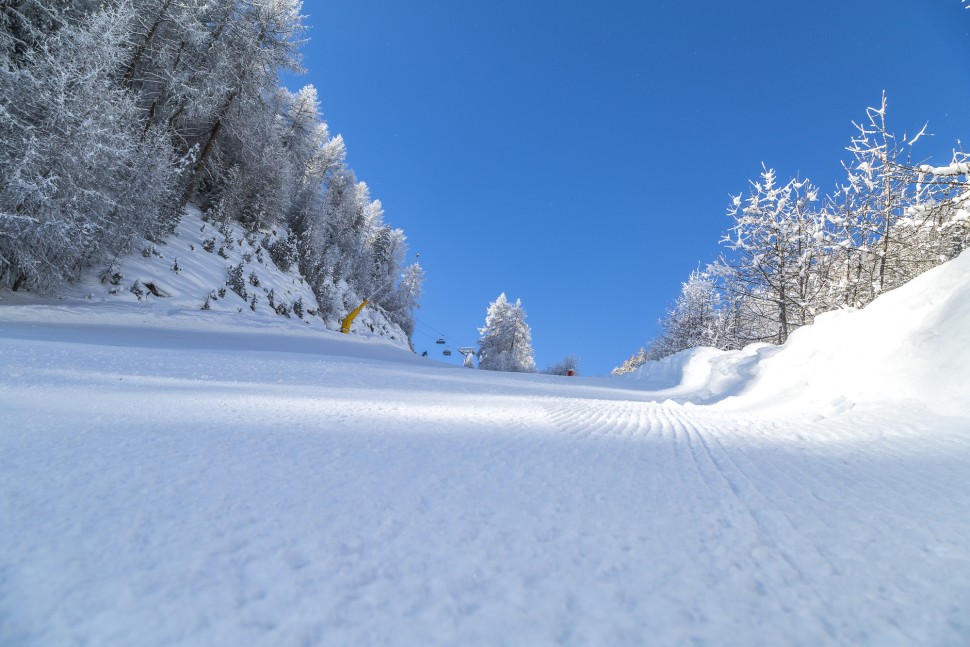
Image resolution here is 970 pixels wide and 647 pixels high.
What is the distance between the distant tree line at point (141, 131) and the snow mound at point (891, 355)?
10862mm

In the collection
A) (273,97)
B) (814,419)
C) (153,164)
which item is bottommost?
(814,419)

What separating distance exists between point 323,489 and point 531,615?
2.60ft

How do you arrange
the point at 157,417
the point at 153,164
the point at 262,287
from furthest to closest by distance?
the point at 262,287 < the point at 153,164 < the point at 157,417

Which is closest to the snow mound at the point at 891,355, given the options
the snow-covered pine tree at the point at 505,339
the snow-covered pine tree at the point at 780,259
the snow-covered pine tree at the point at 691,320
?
the snow-covered pine tree at the point at 780,259

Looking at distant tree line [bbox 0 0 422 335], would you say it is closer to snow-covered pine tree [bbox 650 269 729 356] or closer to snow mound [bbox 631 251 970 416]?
snow mound [bbox 631 251 970 416]

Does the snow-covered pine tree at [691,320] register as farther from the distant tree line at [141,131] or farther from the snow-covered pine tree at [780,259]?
the distant tree line at [141,131]

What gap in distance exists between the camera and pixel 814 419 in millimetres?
2979

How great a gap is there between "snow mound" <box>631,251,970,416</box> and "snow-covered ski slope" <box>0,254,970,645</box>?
6cm

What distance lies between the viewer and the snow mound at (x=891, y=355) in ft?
8.90

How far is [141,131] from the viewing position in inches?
419

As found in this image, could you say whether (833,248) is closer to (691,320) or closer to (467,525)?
(467,525)

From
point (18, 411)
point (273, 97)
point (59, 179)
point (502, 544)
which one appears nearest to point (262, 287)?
point (59, 179)

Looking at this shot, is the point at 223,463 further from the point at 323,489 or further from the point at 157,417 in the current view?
the point at 157,417

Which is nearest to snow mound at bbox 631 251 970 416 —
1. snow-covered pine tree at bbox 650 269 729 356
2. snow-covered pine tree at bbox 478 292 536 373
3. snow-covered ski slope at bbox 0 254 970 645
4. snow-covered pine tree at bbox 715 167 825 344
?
snow-covered ski slope at bbox 0 254 970 645
